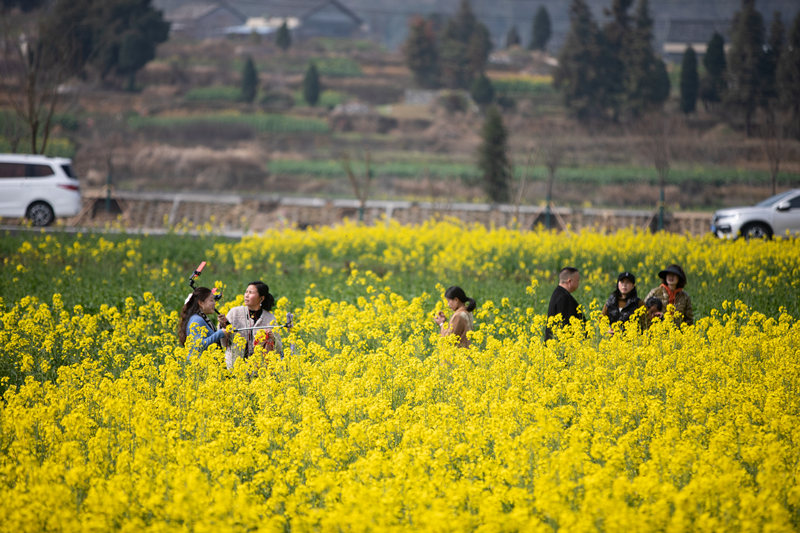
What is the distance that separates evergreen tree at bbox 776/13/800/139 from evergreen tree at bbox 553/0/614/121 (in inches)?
378

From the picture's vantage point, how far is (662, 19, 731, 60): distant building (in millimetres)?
68537

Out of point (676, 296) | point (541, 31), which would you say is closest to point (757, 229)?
point (676, 296)

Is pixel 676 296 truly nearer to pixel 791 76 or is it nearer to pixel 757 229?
pixel 757 229

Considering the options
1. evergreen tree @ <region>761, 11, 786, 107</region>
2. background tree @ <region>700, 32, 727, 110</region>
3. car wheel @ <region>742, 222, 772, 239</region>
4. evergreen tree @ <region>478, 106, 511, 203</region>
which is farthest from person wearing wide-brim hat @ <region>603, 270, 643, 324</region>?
background tree @ <region>700, 32, 727, 110</region>

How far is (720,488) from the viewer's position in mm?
4699

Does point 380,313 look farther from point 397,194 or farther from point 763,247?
point 397,194

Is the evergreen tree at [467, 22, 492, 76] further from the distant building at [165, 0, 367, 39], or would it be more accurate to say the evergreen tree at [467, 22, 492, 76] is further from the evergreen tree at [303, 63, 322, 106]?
the distant building at [165, 0, 367, 39]

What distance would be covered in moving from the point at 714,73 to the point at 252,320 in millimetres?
50622

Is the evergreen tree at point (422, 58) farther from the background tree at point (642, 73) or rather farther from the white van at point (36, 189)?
the white van at point (36, 189)

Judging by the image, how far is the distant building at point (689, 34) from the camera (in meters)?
68.5

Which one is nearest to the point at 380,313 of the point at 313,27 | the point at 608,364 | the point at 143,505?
the point at 608,364

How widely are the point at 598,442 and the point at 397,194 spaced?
31160mm

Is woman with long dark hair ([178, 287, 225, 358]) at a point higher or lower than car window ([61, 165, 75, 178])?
lower

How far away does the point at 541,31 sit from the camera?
2685 inches
